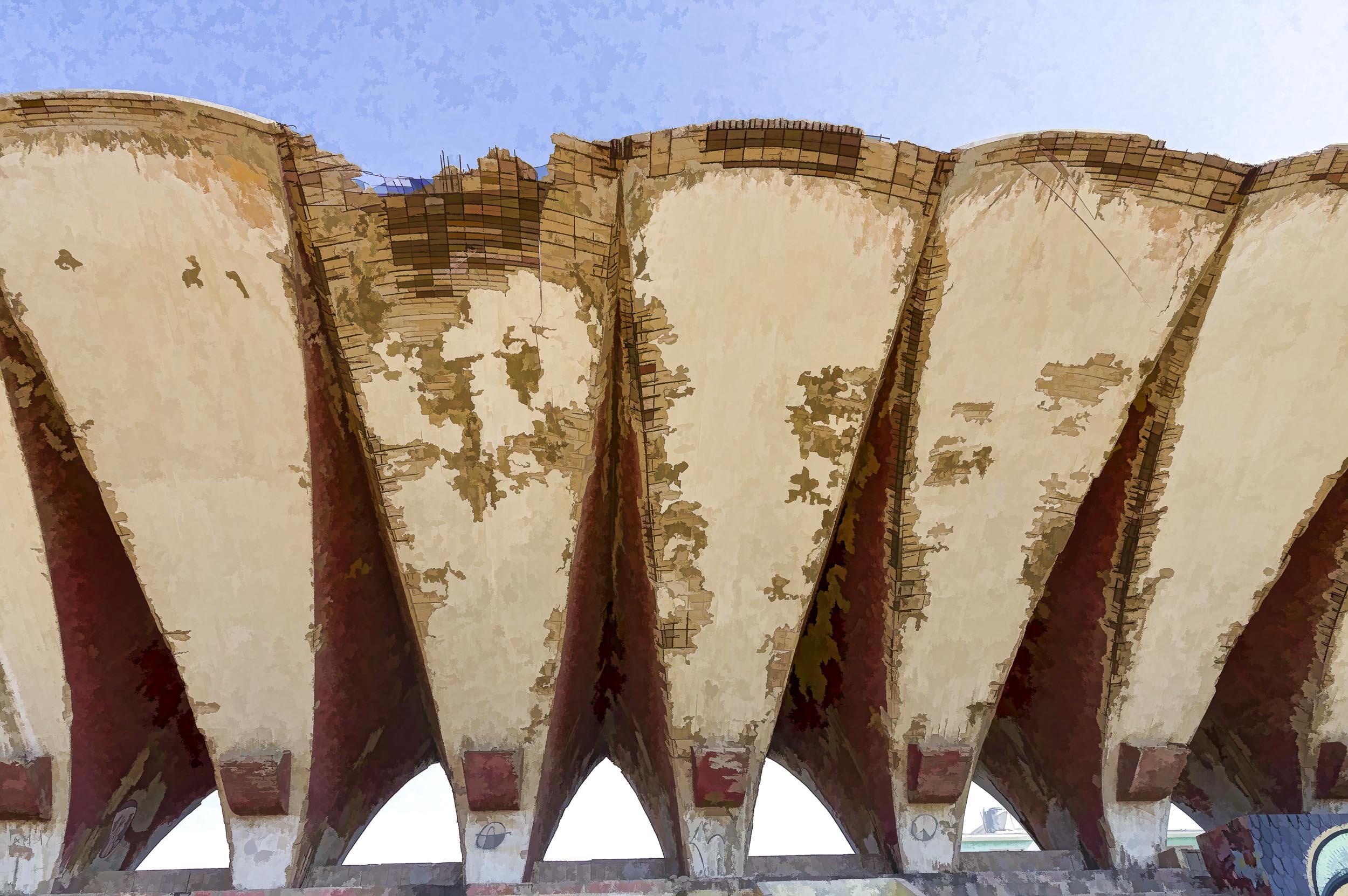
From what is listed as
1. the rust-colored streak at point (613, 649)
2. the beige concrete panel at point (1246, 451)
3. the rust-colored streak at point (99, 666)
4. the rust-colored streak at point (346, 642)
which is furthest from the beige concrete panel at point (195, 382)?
the beige concrete panel at point (1246, 451)

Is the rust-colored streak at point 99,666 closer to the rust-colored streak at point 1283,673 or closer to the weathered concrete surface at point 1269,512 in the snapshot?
the weathered concrete surface at point 1269,512

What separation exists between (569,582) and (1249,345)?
205 inches

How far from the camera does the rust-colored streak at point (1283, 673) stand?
6.08 m

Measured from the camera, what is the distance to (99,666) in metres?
5.75

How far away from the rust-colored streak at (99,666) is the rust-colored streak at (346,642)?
1837 millimetres

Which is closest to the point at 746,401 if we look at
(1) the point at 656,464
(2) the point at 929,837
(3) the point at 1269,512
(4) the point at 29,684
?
(1) the point at 656,464

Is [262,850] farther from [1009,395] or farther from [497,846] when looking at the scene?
[1009,395]

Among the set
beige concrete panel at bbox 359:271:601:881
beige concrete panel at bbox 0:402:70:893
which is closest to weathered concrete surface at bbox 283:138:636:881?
beige concrete panel at bbox 359:271:601:881

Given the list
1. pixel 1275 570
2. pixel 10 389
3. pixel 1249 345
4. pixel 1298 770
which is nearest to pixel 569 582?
pixel 10 389

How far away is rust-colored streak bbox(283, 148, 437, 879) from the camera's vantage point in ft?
16.0

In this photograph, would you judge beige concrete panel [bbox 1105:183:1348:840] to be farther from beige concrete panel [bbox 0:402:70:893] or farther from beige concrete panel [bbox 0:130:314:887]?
beige concrete panel [bbox 0:402:70:893]

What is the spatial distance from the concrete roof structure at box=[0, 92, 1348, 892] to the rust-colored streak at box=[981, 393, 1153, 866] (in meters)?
0.05

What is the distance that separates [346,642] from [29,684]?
2.32m

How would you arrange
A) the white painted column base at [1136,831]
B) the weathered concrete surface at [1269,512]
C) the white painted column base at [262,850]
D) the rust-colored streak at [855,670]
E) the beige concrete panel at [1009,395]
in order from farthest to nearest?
the white painted column base at [1136,831] < the rust-colored streak at [855,670] < the white painted column base at [262,850] < the weathered concrete surface at [1269,512] < the beige concrete panel at [1009,395]
